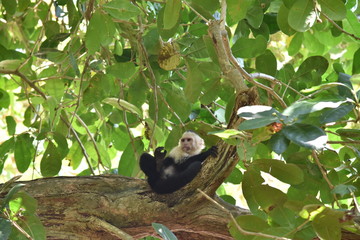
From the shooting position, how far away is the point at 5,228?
2.24 meters

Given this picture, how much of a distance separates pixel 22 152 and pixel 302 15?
2.26m

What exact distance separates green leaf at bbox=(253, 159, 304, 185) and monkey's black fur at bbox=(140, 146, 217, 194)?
0.60m

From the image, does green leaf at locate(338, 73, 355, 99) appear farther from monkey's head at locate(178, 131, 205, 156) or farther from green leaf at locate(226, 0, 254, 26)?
monkey's head at locate(178, 131, 205, 156)

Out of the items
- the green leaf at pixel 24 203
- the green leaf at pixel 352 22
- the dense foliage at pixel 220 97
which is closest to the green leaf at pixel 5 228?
the dense foliage at pixel 220 97

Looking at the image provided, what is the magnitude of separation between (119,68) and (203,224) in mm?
1100

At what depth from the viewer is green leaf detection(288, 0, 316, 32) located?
8.45 ft

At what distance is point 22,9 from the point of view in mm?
4449

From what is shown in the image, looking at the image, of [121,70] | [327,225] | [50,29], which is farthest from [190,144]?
[327,225]

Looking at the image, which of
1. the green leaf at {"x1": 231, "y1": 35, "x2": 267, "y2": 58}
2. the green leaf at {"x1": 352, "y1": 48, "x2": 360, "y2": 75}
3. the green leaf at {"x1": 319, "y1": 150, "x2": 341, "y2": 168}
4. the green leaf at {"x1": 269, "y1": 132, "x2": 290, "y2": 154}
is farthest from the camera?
the green leaf at {"x1": 231, "y1": 35, "x2": 267, "y2": 58}

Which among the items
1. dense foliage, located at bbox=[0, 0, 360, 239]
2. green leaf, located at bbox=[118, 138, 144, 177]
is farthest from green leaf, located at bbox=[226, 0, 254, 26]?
green leaf, located at bbox=[118, 138, 144, 177]

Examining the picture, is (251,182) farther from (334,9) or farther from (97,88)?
(97,88)

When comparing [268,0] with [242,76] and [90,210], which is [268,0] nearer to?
[242,76]

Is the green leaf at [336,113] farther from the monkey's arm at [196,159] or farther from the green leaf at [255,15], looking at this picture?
the green leaf at [255,15]

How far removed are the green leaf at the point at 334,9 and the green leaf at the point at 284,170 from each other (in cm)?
76
